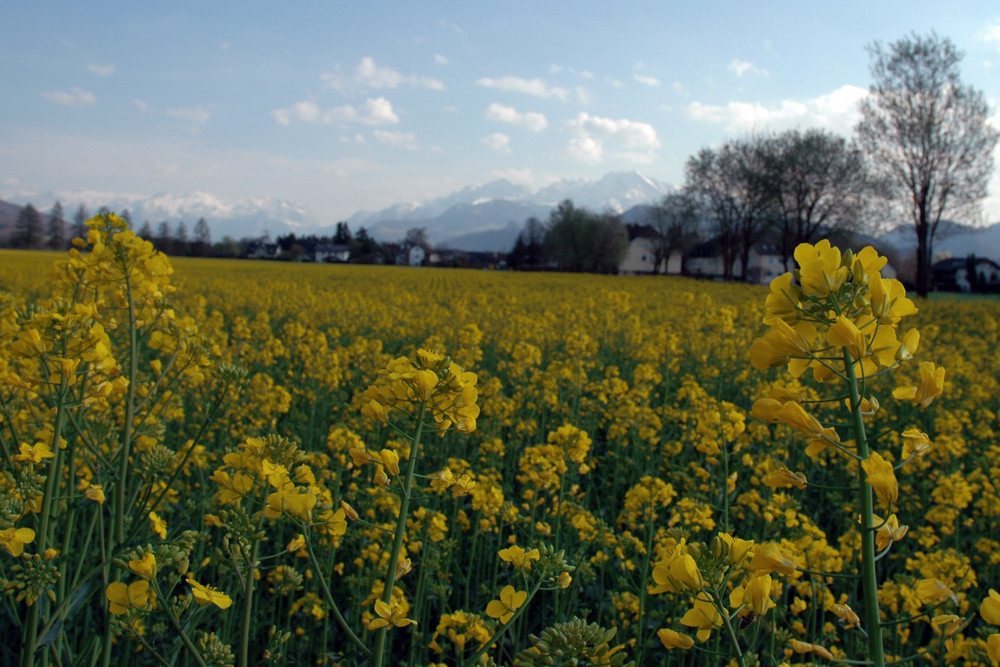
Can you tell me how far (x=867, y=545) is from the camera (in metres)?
0.99

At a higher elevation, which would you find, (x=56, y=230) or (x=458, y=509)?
(x=56, y=230)

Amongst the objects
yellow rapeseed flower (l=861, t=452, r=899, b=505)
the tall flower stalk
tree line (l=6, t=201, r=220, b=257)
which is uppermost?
tree line (l=6, t=201, r=220, b=257)

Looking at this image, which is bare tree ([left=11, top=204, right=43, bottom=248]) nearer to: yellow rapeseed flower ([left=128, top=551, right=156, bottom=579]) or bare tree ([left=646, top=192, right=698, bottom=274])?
bare tree ([left=646, top=192, right=698, bottom=274])

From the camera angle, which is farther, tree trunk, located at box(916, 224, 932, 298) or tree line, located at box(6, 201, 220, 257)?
tree line, located at box(6, 201, 220, 257)

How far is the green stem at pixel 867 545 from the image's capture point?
0.95m

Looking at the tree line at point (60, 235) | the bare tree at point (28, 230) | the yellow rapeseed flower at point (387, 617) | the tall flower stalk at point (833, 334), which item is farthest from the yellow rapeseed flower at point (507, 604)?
the bare tree at point (28, 230)

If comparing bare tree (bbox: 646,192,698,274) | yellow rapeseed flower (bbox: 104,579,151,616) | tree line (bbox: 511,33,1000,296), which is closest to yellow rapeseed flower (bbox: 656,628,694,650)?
yellow rapeseed flower (bbox: 104,579,151,616)

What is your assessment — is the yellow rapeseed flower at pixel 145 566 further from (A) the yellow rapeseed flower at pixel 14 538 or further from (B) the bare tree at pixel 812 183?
(B) the bare tree at pixel 812 183

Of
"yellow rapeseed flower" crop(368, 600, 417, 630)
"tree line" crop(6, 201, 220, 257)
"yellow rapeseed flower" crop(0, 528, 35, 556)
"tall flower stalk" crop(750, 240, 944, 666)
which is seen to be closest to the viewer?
"tall flower stalk" crop(750, 240, 944, 666)

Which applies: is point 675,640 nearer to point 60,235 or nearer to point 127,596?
point 127,596

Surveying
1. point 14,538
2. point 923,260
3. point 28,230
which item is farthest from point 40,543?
point 28,230

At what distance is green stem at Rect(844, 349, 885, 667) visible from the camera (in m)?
0.95

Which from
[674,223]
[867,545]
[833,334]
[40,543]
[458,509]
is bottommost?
[458,509]

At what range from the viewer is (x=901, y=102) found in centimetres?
2538
